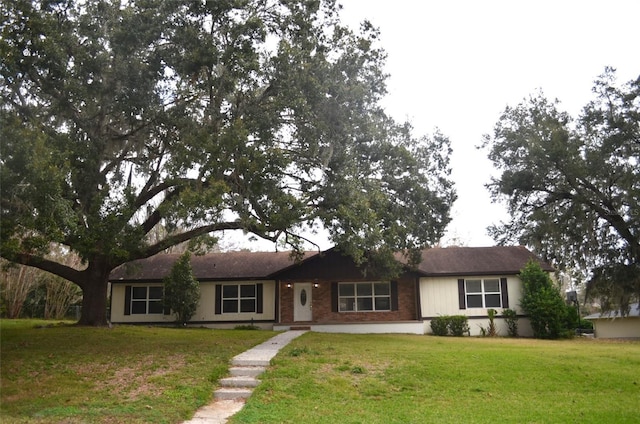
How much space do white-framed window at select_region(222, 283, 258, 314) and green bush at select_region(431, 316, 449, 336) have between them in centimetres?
785

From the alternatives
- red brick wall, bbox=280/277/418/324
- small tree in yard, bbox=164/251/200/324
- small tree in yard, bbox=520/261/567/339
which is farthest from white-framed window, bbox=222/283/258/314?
small tree in yard, bbox=520/261/567/339

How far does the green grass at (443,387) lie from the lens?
805 cm

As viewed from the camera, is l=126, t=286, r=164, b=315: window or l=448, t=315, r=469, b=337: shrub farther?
l=126, t=286, r=164, b=315: window

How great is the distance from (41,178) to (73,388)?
3.98m

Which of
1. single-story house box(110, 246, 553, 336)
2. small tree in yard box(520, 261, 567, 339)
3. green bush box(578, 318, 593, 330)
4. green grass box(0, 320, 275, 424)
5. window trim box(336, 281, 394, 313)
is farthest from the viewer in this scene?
green bush box(578, 318, 593, 330)

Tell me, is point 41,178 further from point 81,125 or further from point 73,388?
point 81,125

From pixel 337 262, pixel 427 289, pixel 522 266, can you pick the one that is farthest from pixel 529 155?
pixel 337 262

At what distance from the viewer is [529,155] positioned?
2205 centimetres

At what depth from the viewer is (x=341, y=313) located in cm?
2317

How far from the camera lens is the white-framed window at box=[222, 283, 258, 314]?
23.8 meters

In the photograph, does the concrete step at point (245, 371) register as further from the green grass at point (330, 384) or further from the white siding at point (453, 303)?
the white siding at point (453, 303)

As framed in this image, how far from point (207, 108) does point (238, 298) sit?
11227 mm

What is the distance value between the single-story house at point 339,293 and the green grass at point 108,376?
25.9ft

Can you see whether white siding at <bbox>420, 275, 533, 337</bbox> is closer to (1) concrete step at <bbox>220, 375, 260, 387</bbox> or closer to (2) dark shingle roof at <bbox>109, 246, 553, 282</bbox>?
(2) dark shingle roof at <bbox>109, 246, 553, 282</bbox>
